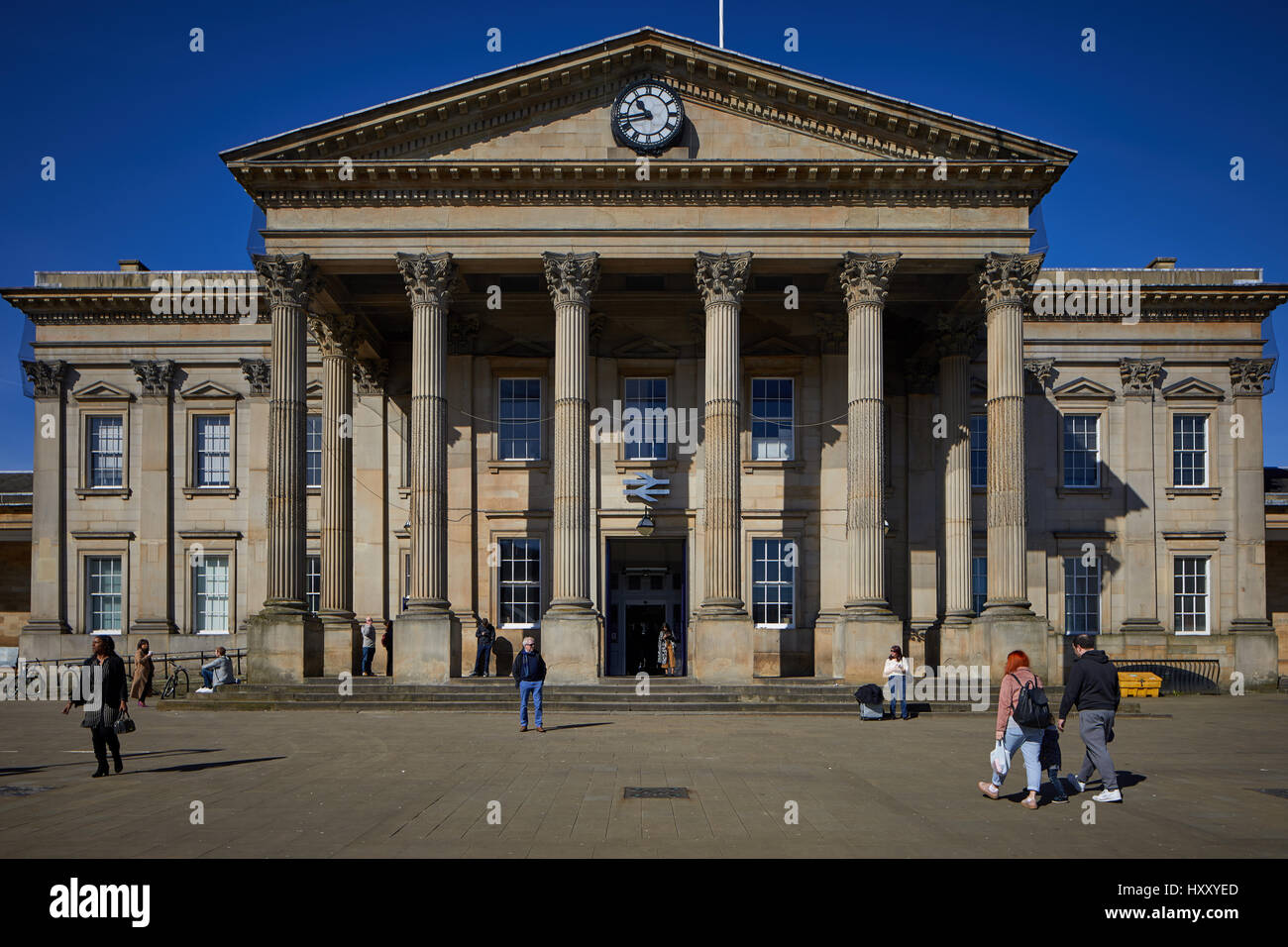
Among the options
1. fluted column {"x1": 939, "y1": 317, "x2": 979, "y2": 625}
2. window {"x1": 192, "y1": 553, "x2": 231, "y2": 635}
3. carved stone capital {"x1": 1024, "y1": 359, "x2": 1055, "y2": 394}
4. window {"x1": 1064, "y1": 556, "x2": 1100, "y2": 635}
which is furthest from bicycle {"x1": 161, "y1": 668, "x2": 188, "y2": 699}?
carved stone capital {"x1": 1024, "y1": 359, "x2": 1055, "y2": 394}

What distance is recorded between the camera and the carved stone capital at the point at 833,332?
3497 centimetres

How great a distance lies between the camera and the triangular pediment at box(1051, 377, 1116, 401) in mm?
39344

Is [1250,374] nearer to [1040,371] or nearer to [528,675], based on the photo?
[1040,371]

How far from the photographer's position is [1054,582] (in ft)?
128

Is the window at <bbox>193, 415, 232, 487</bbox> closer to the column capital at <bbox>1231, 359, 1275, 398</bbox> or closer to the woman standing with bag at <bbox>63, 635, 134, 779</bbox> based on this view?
the woman standing with bag at <bbox>63, 635, 134, 779</bbox>

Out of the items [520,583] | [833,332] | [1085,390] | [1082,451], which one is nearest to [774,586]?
[520,583]

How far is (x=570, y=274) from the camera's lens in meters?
30.2

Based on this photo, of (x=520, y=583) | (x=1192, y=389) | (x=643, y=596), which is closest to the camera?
(x=520, y=583)

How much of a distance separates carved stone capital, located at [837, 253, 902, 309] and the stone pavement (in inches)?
447

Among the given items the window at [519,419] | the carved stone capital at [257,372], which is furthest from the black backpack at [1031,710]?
the carved stone capital at [257,372]

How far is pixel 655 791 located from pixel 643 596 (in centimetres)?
2174
